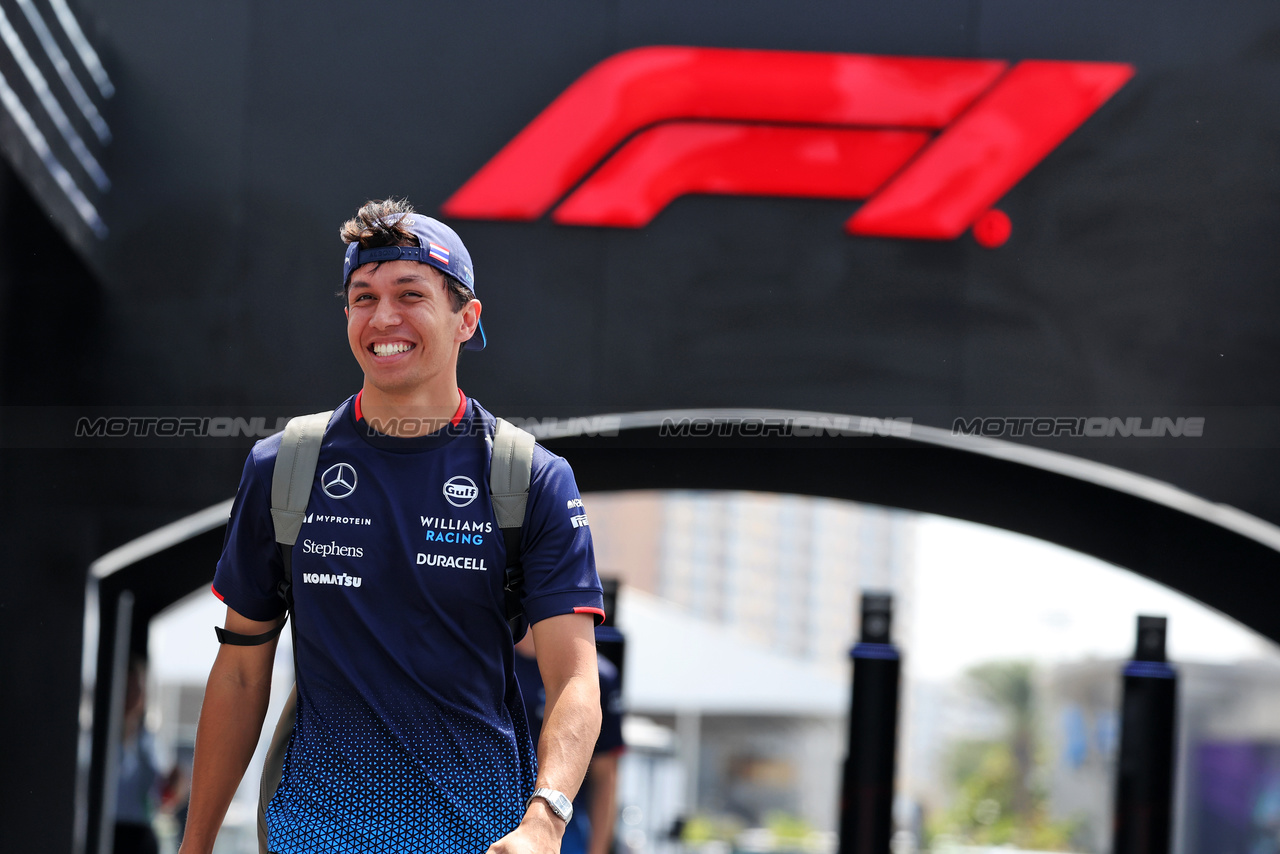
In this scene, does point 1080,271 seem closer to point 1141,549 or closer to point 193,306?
point 1141,549

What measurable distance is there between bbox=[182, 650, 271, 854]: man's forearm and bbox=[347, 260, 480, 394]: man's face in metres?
0.55

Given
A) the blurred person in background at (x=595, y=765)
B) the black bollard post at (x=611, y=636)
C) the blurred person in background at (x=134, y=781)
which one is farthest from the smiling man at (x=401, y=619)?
the blurred person in background at (x=134, y=781)

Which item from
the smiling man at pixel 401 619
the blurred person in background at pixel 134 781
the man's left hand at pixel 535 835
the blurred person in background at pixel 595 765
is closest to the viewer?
the man's left hand at pixel 535 835

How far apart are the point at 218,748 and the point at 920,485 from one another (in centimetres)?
343

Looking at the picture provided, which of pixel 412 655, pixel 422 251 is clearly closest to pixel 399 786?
pixel 412 655

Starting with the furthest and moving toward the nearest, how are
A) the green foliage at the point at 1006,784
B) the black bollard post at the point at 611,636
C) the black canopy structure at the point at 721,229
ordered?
1. the green foliage at the point at 1006,784
2. the black bollard post at the point at 611,636
3. the black canopy structure at the point at 721,229

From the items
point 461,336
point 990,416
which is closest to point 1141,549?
point 990,416

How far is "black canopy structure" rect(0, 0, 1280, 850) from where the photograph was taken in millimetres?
4730

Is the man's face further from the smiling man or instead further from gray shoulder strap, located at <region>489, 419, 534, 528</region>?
gray shoulder strap, located at <region>489, 419, 534, 528</region>

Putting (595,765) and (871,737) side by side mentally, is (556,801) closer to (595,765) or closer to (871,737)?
(595,765)

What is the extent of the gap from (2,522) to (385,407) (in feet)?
10.4

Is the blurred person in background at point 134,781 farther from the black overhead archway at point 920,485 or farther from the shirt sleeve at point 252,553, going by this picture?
the shirt sleeve at point 252,553

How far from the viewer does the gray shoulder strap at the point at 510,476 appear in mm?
2068

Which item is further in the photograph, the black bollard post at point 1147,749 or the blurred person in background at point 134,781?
the blurred person in background at point 134,781
